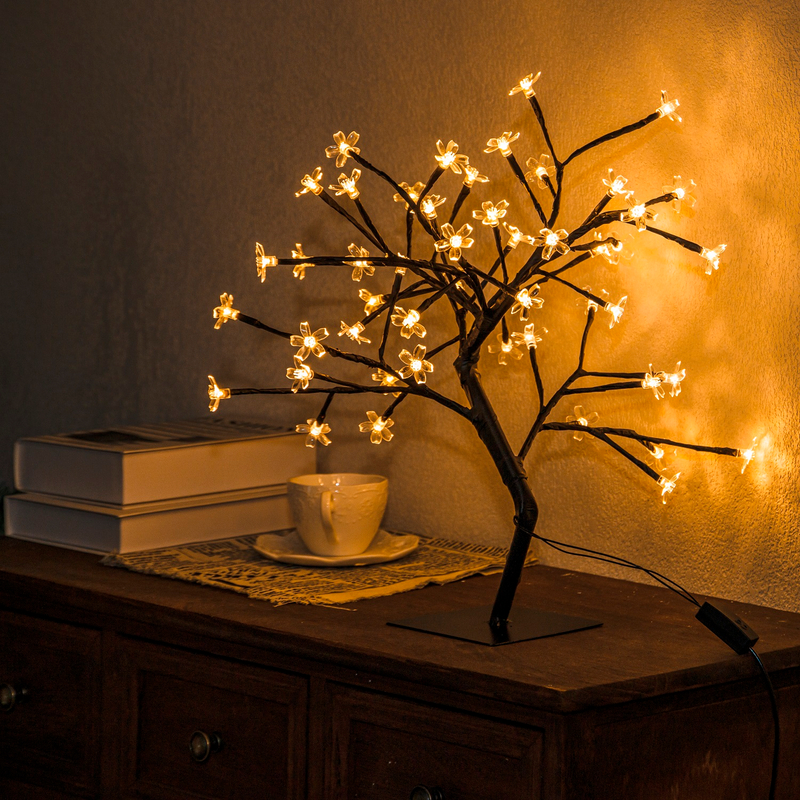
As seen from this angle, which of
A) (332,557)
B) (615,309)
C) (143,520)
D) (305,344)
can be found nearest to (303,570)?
(332,557)

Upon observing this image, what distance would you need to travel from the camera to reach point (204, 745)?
39.5 inches

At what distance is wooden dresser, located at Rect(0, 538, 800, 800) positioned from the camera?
2.68 feet

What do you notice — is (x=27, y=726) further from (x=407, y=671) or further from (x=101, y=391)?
(x=101, y=391)

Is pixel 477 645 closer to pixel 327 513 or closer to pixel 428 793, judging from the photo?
pixel 428 793

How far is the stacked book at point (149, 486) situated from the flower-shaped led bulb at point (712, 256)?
0.57 metres

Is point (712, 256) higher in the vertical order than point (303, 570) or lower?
higher

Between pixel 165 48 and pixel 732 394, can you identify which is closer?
pixel 732 394

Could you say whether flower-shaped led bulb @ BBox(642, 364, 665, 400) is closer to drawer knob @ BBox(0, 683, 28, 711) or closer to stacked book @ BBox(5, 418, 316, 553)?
stacked book @ BBox(5, 418, 316, 553)

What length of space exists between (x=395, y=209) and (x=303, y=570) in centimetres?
48

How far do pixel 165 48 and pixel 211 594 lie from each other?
0.91m

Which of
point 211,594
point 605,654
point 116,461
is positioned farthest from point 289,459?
point 605,654

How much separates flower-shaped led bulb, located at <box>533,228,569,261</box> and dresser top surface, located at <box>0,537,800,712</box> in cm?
33

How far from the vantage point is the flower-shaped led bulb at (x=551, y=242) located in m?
0.90

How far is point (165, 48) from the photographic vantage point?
1.62 meters
